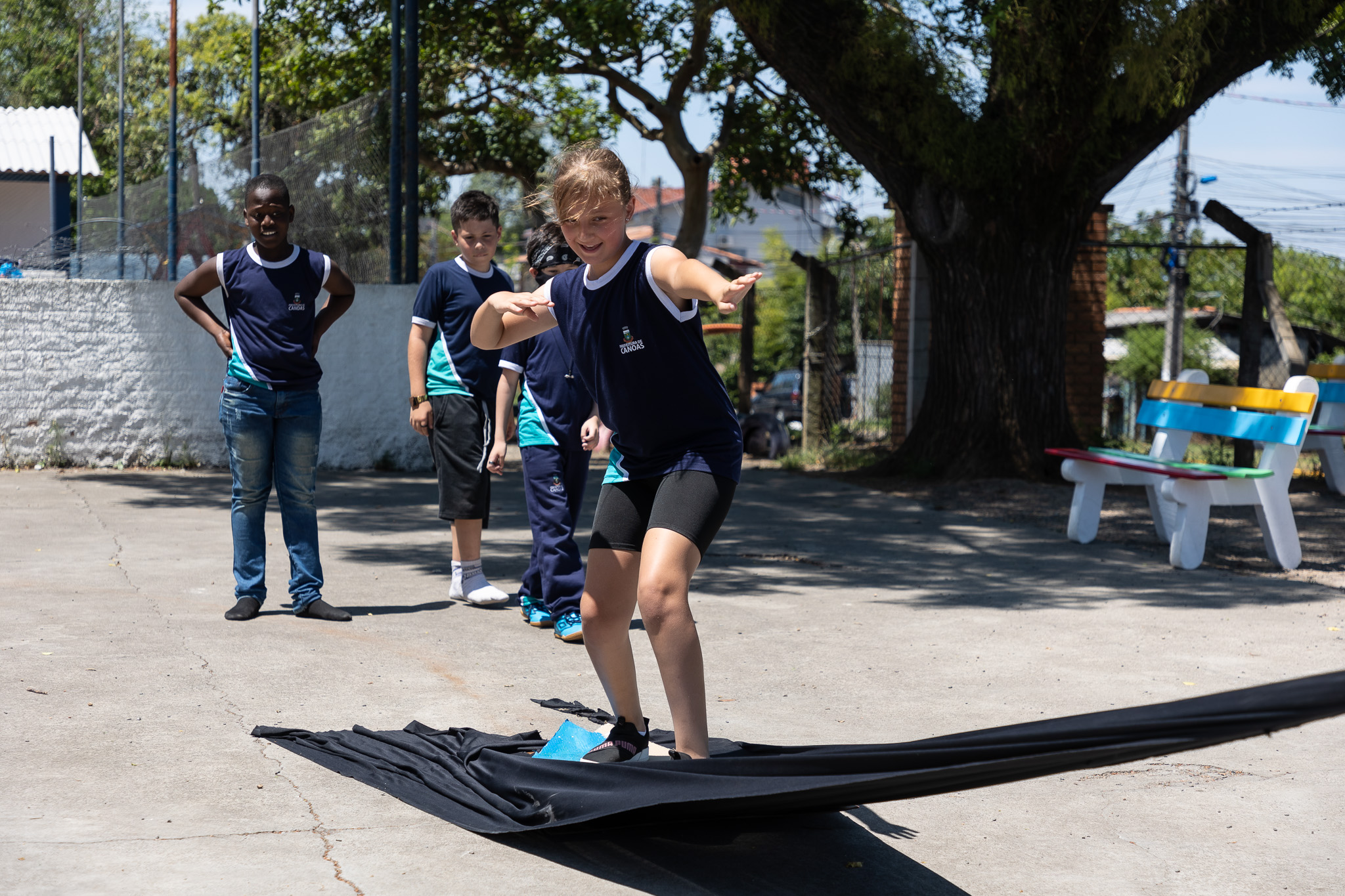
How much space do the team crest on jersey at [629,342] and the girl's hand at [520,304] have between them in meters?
0.29

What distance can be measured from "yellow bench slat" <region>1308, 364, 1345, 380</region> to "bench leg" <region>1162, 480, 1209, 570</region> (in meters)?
5.05

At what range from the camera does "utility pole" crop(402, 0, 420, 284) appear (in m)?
12.6

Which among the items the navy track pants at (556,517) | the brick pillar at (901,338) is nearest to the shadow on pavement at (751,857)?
the navy track pants at (556,517)

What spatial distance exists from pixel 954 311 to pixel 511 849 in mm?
9406

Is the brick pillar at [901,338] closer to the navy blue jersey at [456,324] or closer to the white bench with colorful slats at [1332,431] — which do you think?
the white bench with colorful slats at [1332,431]

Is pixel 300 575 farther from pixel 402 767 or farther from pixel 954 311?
pixel 954 311

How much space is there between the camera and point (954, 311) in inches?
468

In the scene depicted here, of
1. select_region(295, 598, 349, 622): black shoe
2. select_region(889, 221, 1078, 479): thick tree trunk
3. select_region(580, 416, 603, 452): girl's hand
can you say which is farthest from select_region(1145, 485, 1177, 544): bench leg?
select_region(295, 598, 349, 622): black shoe

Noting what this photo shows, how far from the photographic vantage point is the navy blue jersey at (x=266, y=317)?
5.71 m

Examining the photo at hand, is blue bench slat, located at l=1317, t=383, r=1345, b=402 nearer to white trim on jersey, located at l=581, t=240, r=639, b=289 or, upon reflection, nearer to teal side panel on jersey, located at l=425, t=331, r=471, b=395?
teal side panel on jersey, located at l=425, t=331, r=471, b=395

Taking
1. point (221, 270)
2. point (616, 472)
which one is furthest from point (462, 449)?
point (616, 472)

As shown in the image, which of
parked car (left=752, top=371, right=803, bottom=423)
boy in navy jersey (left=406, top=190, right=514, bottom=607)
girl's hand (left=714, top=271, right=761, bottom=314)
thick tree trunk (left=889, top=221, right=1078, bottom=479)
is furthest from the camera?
parked car (left=752, top=371, right=803, bottom=423)

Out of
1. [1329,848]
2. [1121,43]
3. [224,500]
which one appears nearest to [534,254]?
[1329,848]

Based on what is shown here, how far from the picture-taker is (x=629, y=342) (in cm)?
344
